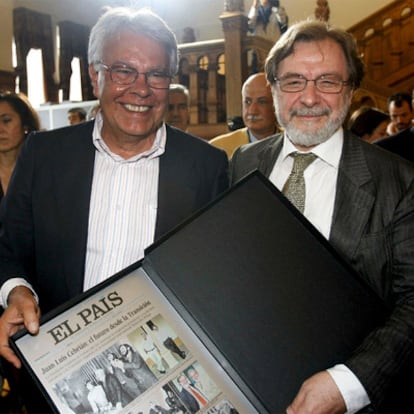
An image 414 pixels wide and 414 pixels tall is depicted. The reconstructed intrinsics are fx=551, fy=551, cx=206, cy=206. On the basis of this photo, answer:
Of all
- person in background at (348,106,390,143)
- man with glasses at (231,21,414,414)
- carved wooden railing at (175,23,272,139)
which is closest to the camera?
man with glasses at (231,21,414,414)

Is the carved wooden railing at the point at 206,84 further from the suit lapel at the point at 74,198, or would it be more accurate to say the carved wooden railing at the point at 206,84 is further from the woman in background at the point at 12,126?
the suit lapel at the point at 74,198

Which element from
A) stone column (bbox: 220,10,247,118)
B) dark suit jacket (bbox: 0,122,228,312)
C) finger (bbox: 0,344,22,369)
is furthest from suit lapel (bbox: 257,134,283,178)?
stone column (bbox: 220,10,247,118)

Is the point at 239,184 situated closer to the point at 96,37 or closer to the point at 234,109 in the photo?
the point at 96,37

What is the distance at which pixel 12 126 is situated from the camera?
293 cm

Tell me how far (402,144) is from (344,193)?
0.97 metres

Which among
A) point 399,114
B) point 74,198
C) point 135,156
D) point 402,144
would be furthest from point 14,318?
point 399,114

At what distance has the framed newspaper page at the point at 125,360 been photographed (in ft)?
3.63

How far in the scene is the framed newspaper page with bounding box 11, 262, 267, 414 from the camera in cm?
111

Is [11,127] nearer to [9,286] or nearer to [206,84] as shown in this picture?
[9,286]

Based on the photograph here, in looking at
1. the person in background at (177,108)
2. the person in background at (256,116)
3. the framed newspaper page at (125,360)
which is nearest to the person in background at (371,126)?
the person in background at (256,116)

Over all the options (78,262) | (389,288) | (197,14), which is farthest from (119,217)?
(197,14)

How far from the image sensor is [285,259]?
50.1 inches

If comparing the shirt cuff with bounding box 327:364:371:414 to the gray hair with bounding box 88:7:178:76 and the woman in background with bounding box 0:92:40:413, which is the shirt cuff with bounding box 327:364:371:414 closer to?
the gray hair with bounding box 88:7:178:76

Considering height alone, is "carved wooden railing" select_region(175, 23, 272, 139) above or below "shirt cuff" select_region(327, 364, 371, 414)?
above
